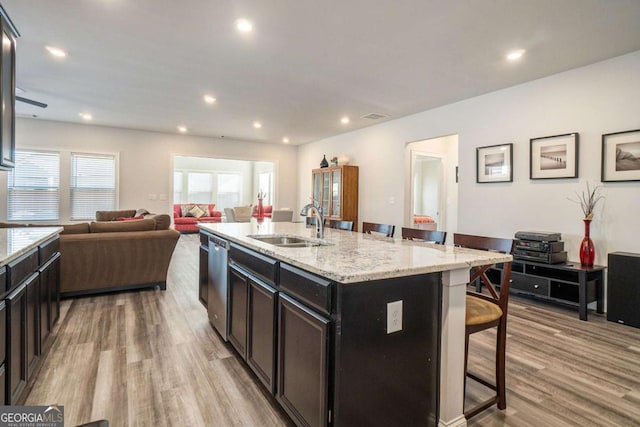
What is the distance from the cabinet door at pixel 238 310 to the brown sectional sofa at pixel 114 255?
6.53ft

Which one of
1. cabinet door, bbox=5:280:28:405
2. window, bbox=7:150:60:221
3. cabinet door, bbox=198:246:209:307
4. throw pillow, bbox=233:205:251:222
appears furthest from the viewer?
throw pillow, bbox=233:205:251:222

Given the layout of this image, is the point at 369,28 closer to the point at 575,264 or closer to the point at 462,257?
the point at 462,257

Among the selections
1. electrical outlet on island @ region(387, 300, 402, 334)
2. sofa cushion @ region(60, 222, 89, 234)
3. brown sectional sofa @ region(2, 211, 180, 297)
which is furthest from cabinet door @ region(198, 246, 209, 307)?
electrical outlet on island @ region(387, 300, 402, 334)

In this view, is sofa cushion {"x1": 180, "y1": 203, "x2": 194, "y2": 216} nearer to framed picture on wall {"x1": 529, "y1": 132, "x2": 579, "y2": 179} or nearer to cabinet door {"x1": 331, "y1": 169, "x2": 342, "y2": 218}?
cabinet door {"x1": 331, "y1": 169, "x2": 342, "y2": 218}

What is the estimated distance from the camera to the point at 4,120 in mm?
2256

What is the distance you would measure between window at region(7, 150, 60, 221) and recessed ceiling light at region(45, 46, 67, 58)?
13.6ft

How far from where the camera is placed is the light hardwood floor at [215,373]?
1.80 metres

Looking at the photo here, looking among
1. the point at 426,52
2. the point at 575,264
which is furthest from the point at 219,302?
the point at 575,264

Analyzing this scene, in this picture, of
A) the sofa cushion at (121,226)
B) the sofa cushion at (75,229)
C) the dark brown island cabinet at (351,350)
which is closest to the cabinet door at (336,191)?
→ the sofa cushion at (121,226)

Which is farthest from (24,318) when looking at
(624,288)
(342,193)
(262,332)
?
(342,193)

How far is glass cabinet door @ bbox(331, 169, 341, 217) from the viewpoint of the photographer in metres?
7.01

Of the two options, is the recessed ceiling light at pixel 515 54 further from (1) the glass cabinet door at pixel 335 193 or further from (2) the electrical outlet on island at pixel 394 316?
(1) the glass cabinet door at pixel 335 193

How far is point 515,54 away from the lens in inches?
131

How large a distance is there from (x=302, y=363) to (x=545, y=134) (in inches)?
158
